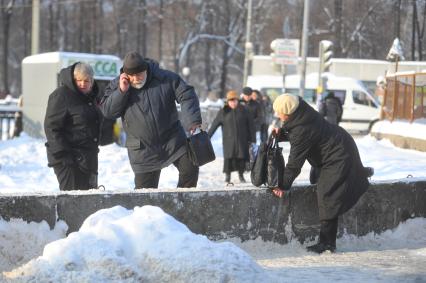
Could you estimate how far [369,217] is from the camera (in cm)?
739

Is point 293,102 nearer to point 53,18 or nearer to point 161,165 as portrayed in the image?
point 161,165

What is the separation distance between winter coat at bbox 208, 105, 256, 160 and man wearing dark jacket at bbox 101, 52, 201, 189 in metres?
6.28

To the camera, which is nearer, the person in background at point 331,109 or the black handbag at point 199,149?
the black handbag at point 199,149

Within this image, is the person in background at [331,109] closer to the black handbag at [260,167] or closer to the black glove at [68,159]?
the black handbag at [260,167]

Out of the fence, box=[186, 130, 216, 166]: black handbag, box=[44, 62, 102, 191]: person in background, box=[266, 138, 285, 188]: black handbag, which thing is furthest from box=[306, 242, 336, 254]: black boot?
the fence

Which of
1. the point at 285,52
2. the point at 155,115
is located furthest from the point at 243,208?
the point at 285,52

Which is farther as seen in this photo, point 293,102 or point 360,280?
point 293,102

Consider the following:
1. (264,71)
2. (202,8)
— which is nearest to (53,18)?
(202,8)

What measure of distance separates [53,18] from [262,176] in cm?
5867

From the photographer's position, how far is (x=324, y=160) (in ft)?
22.1

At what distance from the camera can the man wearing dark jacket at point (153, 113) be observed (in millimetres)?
6559

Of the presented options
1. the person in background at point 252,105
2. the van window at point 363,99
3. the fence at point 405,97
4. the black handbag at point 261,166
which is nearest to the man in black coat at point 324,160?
the black handbag at point 261,166

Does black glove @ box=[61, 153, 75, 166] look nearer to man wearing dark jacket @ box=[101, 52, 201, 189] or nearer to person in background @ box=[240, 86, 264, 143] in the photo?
man wearing dark jacket @ box=[101, 52, 201, 189]

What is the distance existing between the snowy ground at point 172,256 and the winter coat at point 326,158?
0.50 meters
